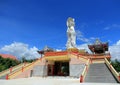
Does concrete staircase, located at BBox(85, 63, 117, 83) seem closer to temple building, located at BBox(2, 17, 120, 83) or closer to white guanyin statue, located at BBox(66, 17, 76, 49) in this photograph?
temple building, located at BBox(2, 17, 120, 83)

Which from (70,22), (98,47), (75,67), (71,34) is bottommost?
(75,67)

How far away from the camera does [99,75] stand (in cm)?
1981

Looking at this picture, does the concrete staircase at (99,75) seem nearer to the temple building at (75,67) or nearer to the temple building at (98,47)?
the temple building at (75,67)

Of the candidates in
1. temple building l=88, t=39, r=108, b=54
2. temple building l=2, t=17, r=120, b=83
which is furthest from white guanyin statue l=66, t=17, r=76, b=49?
temple building l=88, t=39, r=108, b=54

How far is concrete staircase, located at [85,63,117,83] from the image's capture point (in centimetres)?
1822

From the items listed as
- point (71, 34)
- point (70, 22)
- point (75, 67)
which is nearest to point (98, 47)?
point (71, 34)

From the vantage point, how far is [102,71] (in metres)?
21.1

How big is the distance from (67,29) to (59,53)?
10623 millimetres

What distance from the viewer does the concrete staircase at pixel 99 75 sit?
18219 millimetres

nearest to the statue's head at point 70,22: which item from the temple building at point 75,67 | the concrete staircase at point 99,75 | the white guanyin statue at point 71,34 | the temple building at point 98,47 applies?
the white guanyin statue at point 71,34

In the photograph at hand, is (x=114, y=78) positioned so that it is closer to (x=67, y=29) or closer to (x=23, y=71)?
(x=23, y=71)

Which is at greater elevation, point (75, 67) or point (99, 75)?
point (75, 67)

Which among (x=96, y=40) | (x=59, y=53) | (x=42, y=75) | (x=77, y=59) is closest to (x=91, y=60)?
(x=77, y=59)

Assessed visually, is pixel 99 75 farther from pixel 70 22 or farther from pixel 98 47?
pixel 70 22
